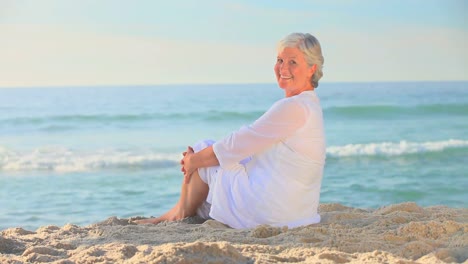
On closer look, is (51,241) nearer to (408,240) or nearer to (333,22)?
(408,240)

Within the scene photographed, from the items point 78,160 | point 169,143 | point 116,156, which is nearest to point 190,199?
point 78,160

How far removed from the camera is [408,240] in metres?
2.98

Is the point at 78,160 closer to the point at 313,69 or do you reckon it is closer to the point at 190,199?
the point at 190,199

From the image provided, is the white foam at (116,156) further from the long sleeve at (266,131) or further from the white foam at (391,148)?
the long sleeve at (266,131)

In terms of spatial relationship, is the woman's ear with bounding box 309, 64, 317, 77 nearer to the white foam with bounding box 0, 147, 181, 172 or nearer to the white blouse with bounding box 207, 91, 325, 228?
the white blouse with bounding box 207, 91, 325, 228

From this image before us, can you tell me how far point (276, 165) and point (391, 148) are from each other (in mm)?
8463

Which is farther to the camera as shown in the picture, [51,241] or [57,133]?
[57,133]

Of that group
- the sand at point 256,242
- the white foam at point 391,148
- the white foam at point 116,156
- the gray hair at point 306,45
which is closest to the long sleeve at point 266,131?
the gray hair at point 306,45

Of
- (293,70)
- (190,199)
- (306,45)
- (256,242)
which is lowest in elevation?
(256,242)

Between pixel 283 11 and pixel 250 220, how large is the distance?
1751 cm

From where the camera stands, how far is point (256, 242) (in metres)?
2.92

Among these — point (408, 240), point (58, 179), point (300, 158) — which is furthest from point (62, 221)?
point (408, 240)

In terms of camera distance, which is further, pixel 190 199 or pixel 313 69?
pixel 190 199

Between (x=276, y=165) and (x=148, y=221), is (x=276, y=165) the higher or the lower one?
the higher one
